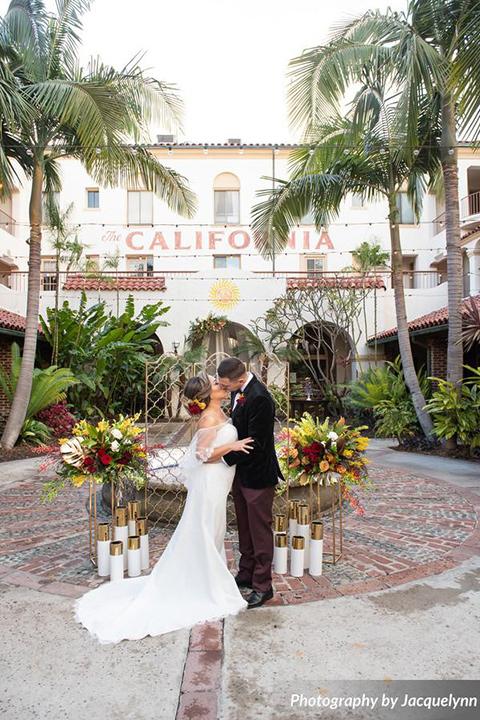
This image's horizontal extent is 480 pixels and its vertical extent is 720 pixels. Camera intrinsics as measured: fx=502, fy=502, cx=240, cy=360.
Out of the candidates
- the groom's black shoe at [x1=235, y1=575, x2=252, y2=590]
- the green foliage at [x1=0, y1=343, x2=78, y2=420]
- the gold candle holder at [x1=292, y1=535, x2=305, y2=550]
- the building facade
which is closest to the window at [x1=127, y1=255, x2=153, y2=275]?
the building facade

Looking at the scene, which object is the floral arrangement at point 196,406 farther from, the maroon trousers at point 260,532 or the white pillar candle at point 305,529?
the white pillar candle at point 305,529

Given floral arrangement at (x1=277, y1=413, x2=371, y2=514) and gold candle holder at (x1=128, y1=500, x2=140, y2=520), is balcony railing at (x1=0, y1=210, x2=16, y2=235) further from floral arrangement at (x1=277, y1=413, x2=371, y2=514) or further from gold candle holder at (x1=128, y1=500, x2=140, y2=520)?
floral arrangement at (x1=277, y1=413, x2=371, y2=514)

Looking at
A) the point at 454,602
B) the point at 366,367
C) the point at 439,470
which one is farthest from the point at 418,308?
the point at 454,602

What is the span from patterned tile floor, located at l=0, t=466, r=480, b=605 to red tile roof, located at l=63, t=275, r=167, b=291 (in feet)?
36.4

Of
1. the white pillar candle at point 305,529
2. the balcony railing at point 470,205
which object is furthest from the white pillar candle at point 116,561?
the balcony railing at point 470,205

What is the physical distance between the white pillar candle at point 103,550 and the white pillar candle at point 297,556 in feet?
4.96

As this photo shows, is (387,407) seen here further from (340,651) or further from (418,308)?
(340,651)

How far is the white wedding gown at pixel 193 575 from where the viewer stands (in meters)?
3.36

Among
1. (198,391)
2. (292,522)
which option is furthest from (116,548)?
(292,522)

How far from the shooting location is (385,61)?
891 cm

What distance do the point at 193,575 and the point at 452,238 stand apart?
28.2 feet

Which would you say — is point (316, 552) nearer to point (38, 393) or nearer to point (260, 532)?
point (260, 532)

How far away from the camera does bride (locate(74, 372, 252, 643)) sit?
11.1 ft

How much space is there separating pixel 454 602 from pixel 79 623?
102 inches
